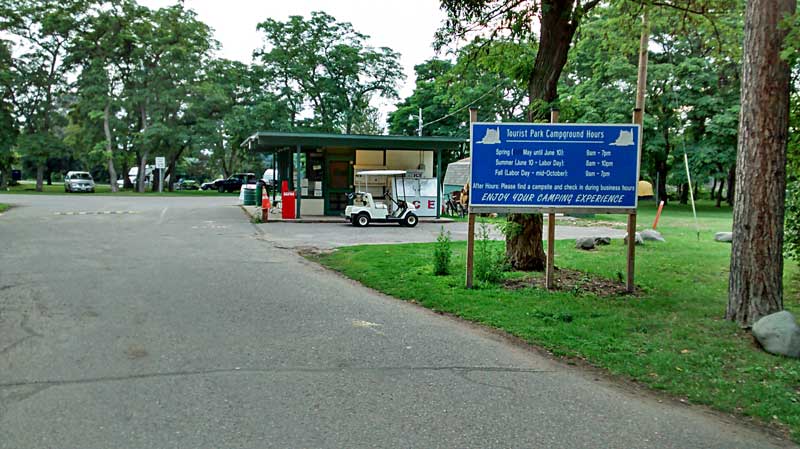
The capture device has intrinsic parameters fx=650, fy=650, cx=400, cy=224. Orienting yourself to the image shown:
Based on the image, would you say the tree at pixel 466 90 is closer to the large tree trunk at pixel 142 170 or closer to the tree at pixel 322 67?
the tree at pixel 322 67

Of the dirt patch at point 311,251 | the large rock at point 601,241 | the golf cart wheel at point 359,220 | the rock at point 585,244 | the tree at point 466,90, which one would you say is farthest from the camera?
the golf cart wheel at point 359,220

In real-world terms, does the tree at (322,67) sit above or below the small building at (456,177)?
above

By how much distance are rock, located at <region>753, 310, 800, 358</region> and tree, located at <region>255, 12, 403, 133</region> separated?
148ft

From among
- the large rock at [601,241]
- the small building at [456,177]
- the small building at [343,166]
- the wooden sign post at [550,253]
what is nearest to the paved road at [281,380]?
the wooden sign post at [550,253]

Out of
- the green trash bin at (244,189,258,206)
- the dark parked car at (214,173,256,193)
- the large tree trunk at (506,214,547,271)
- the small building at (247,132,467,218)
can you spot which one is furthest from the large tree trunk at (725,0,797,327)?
the dark parked car at (214,173,256,193)

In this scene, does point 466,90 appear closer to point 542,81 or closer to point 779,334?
point 542,81

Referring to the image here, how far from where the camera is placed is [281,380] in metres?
5.40

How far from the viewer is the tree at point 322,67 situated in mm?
49469

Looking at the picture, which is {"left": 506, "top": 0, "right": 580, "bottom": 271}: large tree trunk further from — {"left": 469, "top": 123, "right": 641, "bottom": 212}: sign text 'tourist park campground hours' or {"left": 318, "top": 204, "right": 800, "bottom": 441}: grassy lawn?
{"left": 469, "top": 123, "right": 641, "bottom": 212}: sign text 'tourist park campground hours'

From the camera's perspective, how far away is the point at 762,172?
7.04 meters

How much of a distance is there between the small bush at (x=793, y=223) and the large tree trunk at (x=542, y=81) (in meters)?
3.74

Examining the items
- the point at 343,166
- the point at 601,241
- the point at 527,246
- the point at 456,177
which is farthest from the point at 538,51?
the point at 456,177

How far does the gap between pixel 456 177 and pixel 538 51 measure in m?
26.5

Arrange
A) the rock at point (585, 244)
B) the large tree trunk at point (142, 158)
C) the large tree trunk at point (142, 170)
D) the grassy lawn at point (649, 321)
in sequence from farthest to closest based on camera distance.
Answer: the large tree trunk at point (142, 170), the large tree trunk at point (142, 158), the rock at point (585, 244), the grassy lawn at point (649, 321)
